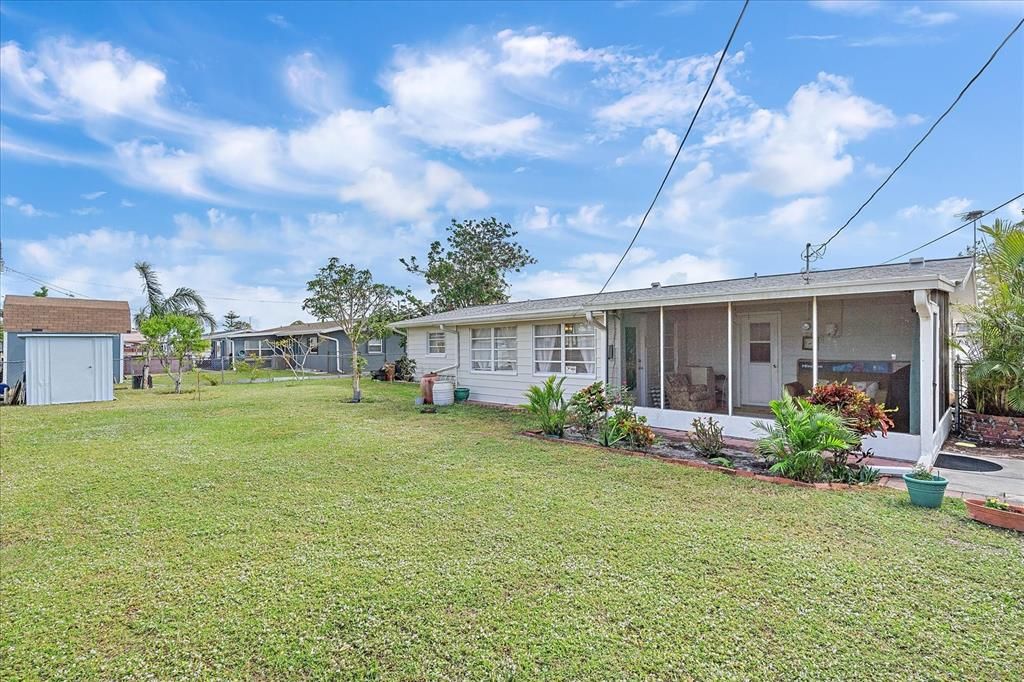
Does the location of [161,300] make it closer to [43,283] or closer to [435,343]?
[43,283]

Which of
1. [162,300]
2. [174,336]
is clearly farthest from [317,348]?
[174,336]

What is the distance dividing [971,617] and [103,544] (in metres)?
5.90

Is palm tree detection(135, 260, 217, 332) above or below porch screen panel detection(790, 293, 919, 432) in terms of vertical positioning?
above

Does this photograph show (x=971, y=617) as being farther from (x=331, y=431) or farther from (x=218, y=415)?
(x=218, y=415)

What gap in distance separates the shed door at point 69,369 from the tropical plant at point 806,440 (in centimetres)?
1723

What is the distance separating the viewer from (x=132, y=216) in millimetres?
18656

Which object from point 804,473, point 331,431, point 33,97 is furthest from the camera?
point 33,97

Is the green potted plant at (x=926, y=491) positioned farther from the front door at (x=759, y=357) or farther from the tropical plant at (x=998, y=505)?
the front door at (x=759, y=357)

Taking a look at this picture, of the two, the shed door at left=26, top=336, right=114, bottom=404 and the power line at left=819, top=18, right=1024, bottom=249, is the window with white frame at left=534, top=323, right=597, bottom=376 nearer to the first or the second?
the power line at left=819, top=18, right=1024, bottom=249

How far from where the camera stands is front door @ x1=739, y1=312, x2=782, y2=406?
876cm

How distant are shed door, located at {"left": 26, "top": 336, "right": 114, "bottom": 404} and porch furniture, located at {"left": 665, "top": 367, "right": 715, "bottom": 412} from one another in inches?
622

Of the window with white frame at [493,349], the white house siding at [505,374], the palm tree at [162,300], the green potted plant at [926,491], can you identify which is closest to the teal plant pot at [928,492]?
the green potted plant at [926,491]

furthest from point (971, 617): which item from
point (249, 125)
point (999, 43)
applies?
point (249, 125)

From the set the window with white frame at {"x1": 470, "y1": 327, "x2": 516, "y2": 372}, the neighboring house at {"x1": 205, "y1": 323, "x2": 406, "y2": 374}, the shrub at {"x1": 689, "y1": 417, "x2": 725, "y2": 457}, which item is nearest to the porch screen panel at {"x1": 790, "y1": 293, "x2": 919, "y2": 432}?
the shrub at {"x1": 689, "y1": 417, "x2": 725, "y2": 457}
